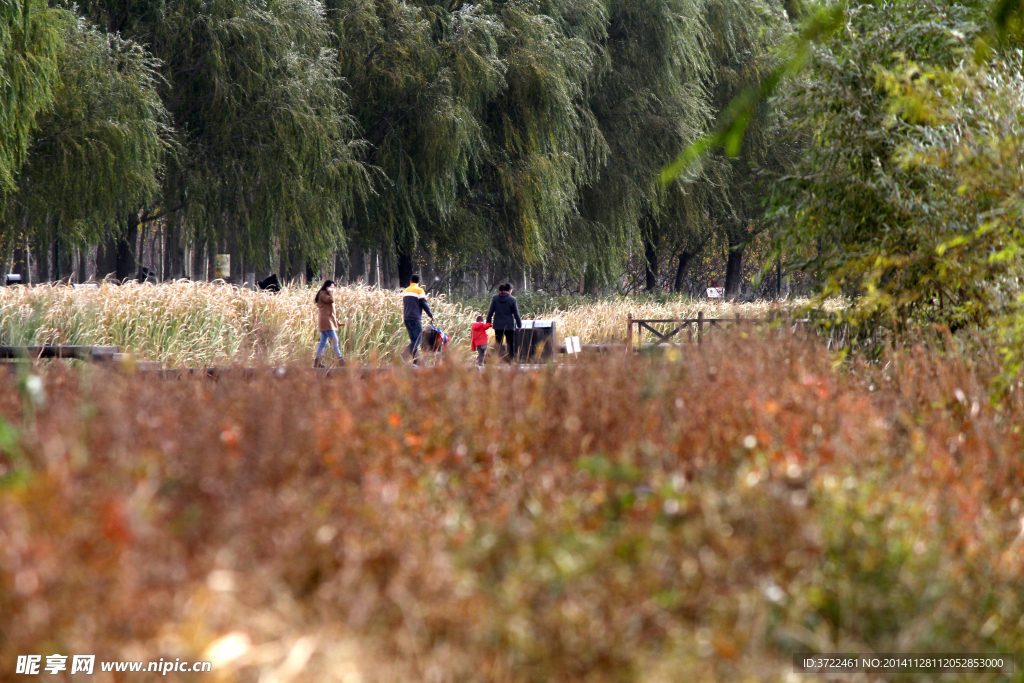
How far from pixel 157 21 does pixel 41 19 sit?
14.6 feet

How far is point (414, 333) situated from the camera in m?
15.5

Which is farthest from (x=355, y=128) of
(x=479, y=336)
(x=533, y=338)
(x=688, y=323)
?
(x=688, y=323)

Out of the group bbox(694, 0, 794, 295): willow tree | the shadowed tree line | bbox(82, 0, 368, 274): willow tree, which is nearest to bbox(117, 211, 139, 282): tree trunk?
the shadowed tree line

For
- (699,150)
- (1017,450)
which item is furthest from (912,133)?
(699,150)

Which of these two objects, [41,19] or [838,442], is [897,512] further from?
[41,19]

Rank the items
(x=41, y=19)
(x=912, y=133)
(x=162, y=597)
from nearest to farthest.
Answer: (x=162, y=597) < (x=912, y=133) < (x=41, y=19)

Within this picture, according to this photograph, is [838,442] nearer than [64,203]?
Yes

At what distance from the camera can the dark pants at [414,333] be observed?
603 inches

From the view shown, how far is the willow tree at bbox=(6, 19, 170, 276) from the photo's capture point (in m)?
16.4

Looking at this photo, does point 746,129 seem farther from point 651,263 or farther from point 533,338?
point 533,338

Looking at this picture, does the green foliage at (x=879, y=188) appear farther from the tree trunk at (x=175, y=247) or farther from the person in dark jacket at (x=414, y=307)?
the tree trunk at (x=175, y=247)

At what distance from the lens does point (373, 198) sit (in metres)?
21.9

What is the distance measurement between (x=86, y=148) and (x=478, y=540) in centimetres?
1520

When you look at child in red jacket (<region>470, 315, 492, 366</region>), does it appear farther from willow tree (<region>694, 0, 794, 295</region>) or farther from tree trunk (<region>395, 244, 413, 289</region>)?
willow tree (<region>694, 0, 794, 295</region>)
